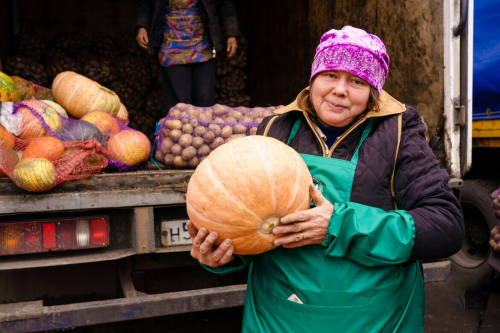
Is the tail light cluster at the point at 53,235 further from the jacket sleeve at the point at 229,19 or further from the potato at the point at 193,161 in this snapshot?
the jacket sleeve at the point at 229,19

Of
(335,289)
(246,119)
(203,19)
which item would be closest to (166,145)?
(246,119)

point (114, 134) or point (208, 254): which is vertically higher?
point (114, 134)

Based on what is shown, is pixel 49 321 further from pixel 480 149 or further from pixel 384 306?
pixel 480 149

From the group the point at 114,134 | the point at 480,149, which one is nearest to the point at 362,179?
the point at 114,134

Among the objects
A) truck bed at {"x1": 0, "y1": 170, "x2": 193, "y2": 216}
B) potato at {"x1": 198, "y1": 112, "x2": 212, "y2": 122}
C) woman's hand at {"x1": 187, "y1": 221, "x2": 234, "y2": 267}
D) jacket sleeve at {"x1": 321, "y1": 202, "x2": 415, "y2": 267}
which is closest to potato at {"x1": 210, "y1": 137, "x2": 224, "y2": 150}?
potato at {"x1": 198, "y1": 112, "x2": 212, "y2": 122}

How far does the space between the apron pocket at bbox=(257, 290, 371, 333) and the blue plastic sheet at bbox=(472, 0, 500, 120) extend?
3.59 metres

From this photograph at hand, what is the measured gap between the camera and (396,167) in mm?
1641

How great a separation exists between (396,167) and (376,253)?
37cm

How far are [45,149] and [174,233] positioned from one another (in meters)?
0.86

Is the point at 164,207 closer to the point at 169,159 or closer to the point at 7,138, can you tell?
the point at 169,159

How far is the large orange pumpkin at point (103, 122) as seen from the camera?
11.0 ft

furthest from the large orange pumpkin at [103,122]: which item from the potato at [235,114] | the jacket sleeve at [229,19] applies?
the jacket sleeve at [229,19]

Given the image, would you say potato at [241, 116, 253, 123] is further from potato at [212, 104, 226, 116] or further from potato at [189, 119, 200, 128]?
potato at [189, 119, 200, 128]

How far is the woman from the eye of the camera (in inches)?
56.5
